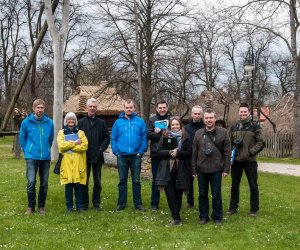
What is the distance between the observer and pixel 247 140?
8.03 m

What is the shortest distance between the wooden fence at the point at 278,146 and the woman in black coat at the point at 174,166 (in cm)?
2124

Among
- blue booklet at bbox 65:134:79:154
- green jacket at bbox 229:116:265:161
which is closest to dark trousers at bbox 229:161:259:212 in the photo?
green jacket at bbox 229:116:265:161

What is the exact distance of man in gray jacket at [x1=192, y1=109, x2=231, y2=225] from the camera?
7.38 m

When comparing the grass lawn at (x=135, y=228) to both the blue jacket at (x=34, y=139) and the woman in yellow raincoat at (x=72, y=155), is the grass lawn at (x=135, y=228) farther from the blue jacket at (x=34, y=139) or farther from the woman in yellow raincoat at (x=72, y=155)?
the blue jacket at (x=34, y=139)

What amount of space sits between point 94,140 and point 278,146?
70.0 feet

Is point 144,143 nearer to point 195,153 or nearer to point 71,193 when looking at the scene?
point 195,153

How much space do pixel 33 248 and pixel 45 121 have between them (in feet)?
8.92

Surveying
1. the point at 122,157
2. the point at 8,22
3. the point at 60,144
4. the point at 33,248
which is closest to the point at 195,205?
the point at 122,157

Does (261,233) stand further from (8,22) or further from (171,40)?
(8,22)

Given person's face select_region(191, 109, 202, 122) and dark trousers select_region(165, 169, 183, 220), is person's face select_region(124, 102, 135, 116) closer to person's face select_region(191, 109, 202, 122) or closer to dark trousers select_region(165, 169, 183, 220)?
person's face select_region(191, 109, 202, 122)

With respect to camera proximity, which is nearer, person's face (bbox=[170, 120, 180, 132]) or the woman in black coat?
the woman in black coat

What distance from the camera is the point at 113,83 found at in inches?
963

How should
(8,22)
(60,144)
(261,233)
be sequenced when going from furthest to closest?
(8,22), (60,144), (261,233)

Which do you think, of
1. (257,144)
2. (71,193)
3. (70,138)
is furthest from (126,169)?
(257,144)
